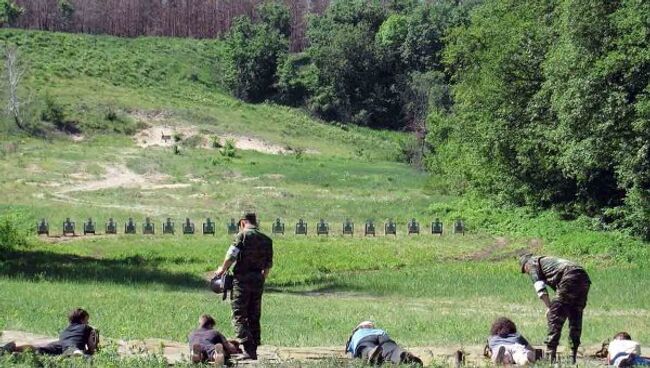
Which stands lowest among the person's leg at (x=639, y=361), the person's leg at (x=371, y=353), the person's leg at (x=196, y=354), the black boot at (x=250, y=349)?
the black boot at (x=250, y=349)

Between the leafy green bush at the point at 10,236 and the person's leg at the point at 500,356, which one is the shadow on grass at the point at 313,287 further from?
the person's leg at the point at 500,356

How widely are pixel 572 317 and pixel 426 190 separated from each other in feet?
166

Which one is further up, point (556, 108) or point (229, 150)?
point (556, 108)

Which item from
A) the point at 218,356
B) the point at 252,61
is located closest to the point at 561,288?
the point at 218,356

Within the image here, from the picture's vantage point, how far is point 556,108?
3931 centimetres

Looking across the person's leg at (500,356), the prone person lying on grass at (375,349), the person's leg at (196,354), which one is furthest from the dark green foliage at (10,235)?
the person's leg at (500,356)

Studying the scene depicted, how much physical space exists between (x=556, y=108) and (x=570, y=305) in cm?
2638

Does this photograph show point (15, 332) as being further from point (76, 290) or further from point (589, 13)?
point (589, 13)

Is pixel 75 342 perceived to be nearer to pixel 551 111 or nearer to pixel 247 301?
pixel 247 301

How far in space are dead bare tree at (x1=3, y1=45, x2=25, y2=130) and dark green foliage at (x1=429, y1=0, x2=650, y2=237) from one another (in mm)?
34976

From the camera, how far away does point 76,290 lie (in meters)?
24.1

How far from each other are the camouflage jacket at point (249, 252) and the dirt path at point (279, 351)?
123 cm

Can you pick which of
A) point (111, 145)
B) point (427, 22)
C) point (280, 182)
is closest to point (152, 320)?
point (280, 182)

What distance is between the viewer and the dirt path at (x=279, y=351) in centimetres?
1332
